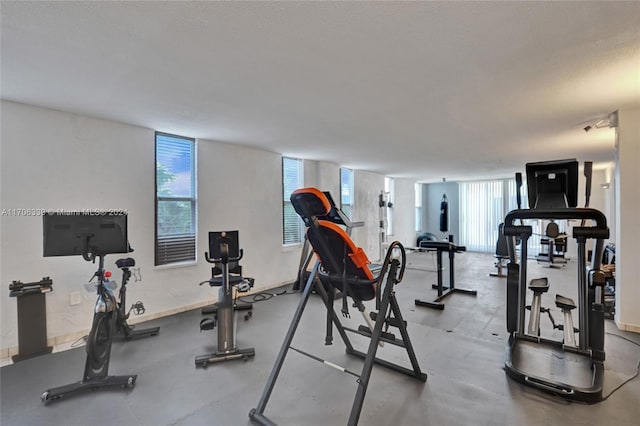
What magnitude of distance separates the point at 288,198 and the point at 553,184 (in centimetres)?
423

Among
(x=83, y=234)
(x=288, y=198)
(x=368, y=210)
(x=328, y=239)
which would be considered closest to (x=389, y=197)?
(x=368, y=210)

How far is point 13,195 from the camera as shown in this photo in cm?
288

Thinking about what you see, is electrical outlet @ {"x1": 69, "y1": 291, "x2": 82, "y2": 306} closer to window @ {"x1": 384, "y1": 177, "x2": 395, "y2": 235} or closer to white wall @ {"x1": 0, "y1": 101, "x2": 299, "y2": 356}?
white wall @ {"x1": 0, "y1": 101, "x2": 299, "y2": 356}

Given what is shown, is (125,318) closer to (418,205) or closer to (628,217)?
(628,217)

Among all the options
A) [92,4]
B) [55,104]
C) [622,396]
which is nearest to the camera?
[92,4]

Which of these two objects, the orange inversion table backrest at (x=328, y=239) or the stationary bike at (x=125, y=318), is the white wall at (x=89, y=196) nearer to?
the stationary bike at (x=125, y=318)

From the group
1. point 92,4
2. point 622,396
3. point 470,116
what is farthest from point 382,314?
point 470,116

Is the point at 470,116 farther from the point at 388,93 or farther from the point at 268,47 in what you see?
the point at 268,47

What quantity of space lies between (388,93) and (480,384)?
260 cm

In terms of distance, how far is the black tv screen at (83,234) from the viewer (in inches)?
96.3

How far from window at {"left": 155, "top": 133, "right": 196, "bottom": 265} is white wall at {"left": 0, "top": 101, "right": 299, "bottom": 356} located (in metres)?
0.13

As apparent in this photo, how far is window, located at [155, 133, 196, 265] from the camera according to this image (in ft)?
13.3

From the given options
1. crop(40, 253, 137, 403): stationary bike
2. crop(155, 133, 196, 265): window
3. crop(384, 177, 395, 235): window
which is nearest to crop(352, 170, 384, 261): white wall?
crop(384, 177, 395, 235): window

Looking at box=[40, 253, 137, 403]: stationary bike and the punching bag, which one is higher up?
the punching bag
